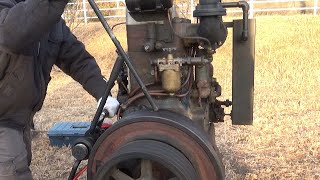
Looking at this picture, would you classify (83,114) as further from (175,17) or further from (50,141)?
(175,17)

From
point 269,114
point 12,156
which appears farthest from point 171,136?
point 269,114

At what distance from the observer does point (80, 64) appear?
3391 mm

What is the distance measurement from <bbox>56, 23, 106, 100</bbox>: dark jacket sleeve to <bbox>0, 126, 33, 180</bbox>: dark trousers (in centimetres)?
59

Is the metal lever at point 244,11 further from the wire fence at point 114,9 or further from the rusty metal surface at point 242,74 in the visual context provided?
the wire fence at point 114,9

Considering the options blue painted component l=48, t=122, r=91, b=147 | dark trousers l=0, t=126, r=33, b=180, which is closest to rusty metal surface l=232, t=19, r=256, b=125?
dark trousers l=0, t=126, r=33, b=180

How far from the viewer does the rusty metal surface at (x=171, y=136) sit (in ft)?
7.58

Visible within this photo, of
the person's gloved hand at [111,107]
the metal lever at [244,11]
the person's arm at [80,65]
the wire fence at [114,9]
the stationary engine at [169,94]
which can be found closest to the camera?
the stationary engine at [169,94]

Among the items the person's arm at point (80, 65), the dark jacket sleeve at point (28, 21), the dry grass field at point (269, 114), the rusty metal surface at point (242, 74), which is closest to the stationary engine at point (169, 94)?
the rusty metal surface at point (242, 74)

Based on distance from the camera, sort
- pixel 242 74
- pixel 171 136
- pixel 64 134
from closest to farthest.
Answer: pixel 171 136 → pixel 242 74 → pixel 64 134

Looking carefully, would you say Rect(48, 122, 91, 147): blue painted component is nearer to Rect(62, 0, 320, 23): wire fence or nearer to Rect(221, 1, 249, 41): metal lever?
Rect(221, 1, 249, 41): metal lever

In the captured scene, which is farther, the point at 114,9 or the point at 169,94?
the point at 114,9

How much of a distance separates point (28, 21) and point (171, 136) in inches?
37.5

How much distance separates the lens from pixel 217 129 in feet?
18.4

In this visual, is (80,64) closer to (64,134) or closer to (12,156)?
(12,156)
